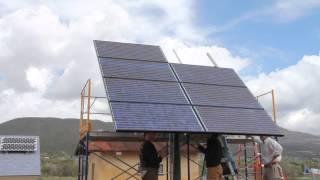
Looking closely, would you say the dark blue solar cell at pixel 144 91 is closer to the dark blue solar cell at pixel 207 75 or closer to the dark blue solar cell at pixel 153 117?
the dark blue solar cell at pixel 153 117

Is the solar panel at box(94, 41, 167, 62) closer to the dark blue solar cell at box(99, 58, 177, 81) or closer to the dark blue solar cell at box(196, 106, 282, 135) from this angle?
the dark blue solar cell at box(99, 58, 177, 81)

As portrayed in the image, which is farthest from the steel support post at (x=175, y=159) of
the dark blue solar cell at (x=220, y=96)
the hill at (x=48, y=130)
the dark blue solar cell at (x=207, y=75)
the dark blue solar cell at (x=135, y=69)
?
the hill at (x=48, y=130)

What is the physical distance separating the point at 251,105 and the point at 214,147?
6.87ft

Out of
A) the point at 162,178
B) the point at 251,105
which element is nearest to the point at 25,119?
the point at 162,178

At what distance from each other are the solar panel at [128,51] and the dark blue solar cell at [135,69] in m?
0.35

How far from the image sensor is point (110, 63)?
471 inches

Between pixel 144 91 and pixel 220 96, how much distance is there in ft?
7.34

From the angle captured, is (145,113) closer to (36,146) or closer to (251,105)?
(251,105)

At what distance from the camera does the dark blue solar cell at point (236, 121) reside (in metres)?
10.7

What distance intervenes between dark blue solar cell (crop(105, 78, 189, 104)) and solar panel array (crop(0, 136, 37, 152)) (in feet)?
A: 20.2

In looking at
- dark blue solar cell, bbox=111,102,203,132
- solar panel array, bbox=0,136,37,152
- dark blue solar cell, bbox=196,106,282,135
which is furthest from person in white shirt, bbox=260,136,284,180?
solar panel array, bbox=0,136,37,152

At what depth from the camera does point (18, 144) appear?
51.8ft

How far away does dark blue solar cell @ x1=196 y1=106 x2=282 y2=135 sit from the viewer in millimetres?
10671

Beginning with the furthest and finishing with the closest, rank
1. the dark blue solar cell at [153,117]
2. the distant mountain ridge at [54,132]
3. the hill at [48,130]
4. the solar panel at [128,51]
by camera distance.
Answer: the hill at [48,130], the distant mountain ridge at [54,132], the solar panel at [128,51], the dark blue solar cell at [153,117]
